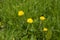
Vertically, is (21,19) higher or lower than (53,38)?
higher

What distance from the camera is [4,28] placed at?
299 cm

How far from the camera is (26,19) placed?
284cm

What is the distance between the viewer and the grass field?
2733 mm

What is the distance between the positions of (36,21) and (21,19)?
0.22 metres

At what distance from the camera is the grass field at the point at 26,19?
8.97 feet

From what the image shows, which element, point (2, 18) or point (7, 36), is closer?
point (7, 36)

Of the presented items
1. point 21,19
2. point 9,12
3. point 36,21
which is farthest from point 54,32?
point 9,12

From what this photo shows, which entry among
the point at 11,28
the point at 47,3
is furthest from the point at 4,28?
the point at 47,3

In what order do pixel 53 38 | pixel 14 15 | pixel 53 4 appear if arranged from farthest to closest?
pixel 53 4 → pixel 14 15 → pixel 53 38

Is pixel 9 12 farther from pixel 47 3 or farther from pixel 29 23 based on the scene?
Answer: pixel 47 3

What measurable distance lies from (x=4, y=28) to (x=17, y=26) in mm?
277

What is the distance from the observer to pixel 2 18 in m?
3.04

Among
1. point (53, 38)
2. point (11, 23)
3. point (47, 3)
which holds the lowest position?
point (53, 38)

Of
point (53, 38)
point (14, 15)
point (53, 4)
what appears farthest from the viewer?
point (53, 4)
